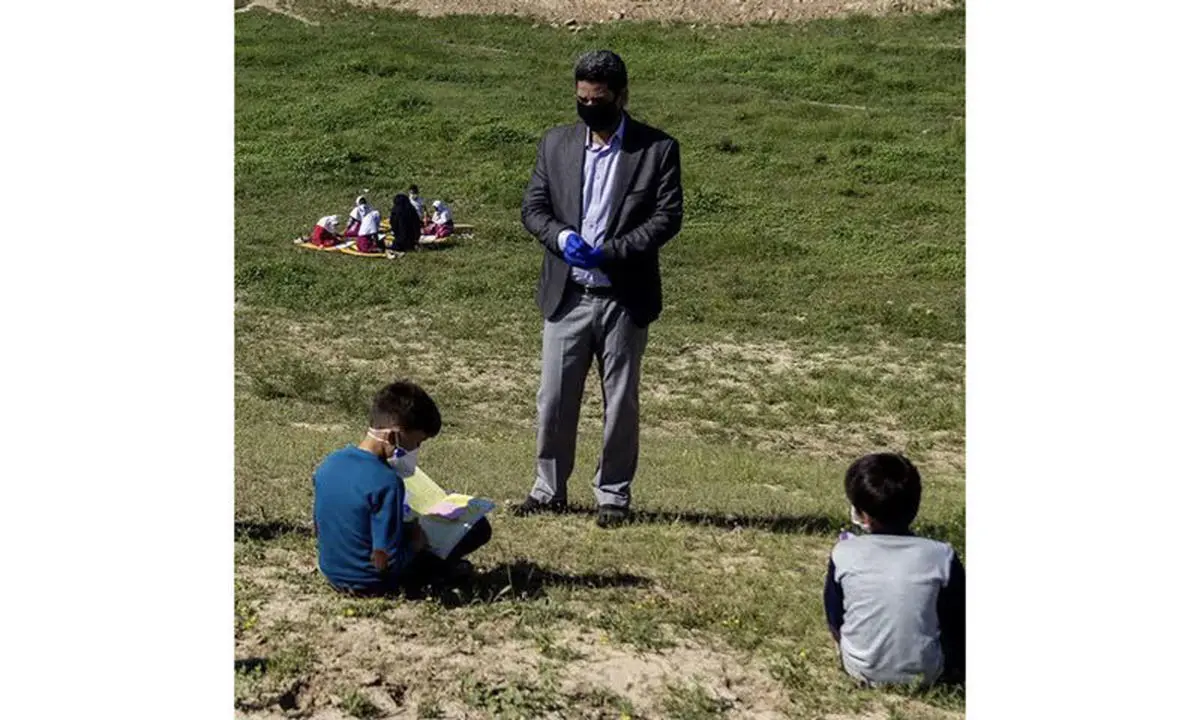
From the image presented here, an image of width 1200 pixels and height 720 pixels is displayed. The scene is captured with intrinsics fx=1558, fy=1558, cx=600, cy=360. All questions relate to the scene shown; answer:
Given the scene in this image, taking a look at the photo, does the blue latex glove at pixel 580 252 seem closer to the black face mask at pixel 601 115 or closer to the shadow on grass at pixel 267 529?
the black face mask at pixel 601 115

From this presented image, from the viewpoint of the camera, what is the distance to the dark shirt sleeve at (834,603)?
4.24m

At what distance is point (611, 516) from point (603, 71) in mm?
1635

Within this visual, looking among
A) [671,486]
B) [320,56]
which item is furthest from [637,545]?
[320,56]

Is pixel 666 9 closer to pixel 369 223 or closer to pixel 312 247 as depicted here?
pixel 369 223

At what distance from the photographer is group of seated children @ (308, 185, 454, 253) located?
16359 mm

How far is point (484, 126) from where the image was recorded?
2173cm

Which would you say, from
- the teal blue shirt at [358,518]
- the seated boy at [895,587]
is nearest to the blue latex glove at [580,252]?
the teal blue shirt at [358,518]

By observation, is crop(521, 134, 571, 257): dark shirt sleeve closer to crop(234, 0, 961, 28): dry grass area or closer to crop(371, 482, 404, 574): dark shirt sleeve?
crop(371, 482, 404, 574): dark shirt sleeve

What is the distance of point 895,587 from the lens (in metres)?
4.11

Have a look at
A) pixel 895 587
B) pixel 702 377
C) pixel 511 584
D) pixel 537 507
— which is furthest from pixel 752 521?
pixel 702 377

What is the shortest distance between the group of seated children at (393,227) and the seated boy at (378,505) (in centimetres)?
1190

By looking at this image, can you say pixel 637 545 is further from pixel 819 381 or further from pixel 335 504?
pixel 819 381

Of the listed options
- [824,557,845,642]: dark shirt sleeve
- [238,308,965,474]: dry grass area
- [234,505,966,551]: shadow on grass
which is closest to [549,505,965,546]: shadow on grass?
[234,505,966,551]: shadow on grass

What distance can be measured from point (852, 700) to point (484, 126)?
18.2m
